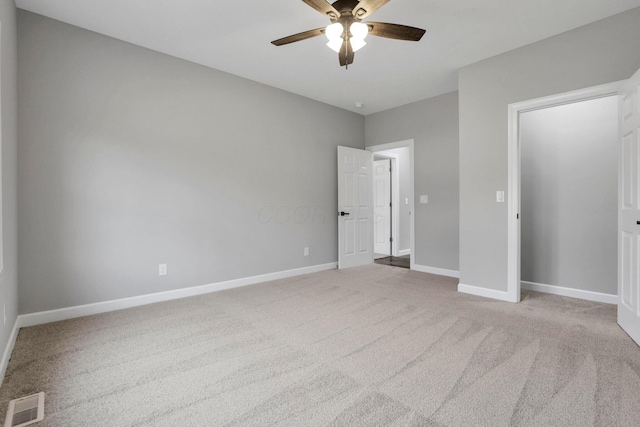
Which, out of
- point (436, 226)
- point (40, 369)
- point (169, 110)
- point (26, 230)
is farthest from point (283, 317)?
point (436, 226)

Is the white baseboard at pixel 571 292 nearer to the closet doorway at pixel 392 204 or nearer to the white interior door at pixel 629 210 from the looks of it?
the white interior door at pixel 629 210

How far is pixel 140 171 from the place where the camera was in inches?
124

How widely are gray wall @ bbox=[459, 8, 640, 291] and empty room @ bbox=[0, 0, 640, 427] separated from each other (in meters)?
0.02

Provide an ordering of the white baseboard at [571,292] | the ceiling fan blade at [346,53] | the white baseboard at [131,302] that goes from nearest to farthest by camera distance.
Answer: the ceiling fan blade at [346,53] < the white baseboard at [131,302] < the white baseboard at [571,292]

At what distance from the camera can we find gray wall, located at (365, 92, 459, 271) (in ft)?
14.8

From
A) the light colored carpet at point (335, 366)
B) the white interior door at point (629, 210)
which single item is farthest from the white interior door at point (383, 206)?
→ the white interior door at point (629, 210)

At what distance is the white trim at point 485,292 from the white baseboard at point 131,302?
90.2 inches

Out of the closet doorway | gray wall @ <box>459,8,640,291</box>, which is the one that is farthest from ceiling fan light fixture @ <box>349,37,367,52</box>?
the closet doorway

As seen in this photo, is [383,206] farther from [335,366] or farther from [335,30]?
[335,366]

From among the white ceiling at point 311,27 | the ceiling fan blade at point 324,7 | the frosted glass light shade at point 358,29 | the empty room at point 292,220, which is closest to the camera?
the empty room at point 292,220

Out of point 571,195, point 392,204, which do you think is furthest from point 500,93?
point 392,204

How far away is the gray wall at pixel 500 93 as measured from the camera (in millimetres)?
2658

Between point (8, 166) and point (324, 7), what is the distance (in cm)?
250

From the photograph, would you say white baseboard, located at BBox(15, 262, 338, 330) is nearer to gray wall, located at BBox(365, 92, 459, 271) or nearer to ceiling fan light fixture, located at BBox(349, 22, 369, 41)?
gray wall, located at BBox(365, 92, 459, 271)
